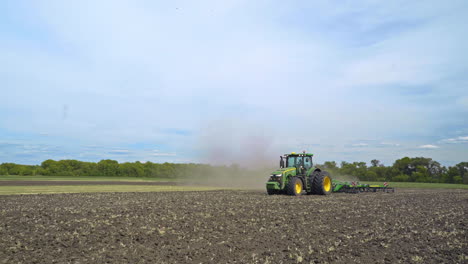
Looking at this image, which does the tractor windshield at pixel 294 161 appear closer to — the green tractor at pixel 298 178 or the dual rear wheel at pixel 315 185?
the green tractor at pixel 298 178

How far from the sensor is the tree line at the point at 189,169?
6425cm

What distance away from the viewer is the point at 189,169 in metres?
58.4

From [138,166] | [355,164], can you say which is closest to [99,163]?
[138,166]

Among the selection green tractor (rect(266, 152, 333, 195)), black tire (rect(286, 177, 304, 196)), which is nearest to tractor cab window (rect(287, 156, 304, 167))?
green tractor (rect(266, 152, 333, 195))

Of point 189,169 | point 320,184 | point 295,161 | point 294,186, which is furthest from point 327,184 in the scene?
point 189,169

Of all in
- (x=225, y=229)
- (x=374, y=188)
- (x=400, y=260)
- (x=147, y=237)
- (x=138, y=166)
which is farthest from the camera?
(x=138, y=166)

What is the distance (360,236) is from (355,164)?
66.6 meters

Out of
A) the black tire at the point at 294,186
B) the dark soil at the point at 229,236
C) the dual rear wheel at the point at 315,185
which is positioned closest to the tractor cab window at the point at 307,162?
the dual rear wheel at the point at 315,185

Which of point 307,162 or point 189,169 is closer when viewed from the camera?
point 307,162

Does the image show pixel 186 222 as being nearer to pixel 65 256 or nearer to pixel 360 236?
pixel 65 256

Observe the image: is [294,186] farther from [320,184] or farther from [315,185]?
[320,184]

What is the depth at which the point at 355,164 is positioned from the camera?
243 ft

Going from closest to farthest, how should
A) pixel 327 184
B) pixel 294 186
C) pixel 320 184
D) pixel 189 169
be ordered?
1. pixel 294 186
2. pixel 320 184
3. pixel 327 184
4. pixel 189 169

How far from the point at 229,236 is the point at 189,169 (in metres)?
48.1
